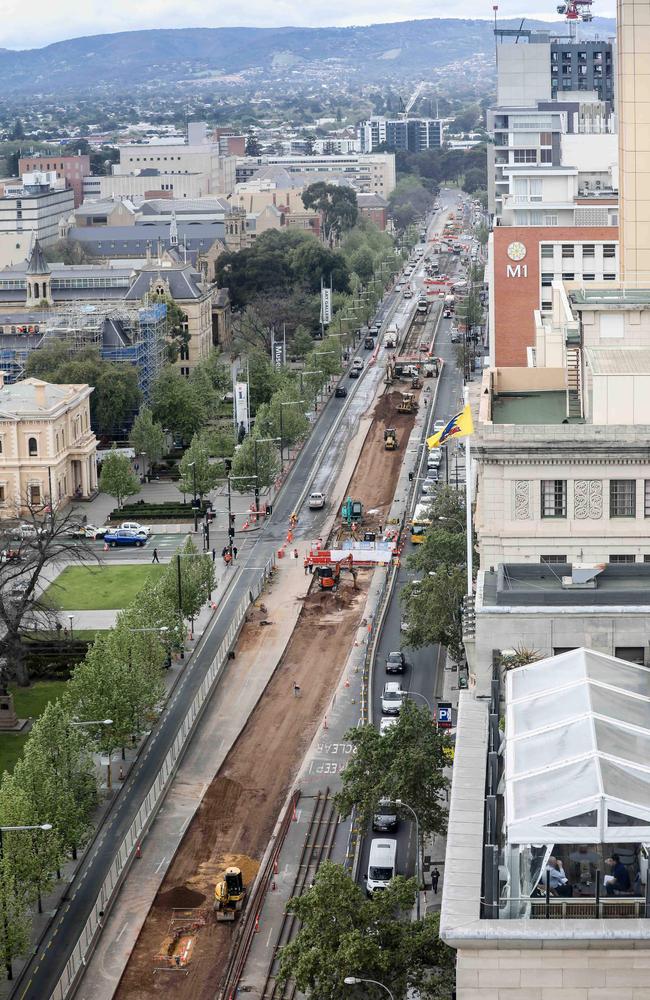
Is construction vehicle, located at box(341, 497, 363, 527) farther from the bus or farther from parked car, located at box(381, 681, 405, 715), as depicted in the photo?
parked car, located at box(381, 681, 405, 715)

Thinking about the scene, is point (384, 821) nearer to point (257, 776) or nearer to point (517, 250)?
point (257, 776)

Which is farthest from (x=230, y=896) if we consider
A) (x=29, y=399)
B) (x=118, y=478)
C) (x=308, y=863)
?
(x=29, y=399)

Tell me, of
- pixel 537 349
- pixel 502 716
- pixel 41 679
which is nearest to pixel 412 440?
pixel 41 679

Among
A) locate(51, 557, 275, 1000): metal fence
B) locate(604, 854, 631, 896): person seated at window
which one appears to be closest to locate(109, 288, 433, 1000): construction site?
locate(51, 557, 275, 1000): metal fence

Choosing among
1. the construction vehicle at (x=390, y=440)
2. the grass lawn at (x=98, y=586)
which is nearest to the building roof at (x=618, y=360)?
the grass lawn at (x=98, y=586)

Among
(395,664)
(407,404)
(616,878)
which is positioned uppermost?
(616,878)

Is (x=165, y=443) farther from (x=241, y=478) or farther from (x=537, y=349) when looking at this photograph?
(x=537, y=349)

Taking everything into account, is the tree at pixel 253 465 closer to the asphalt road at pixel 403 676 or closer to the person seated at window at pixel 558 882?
the asphalt road at pixel 403 676
